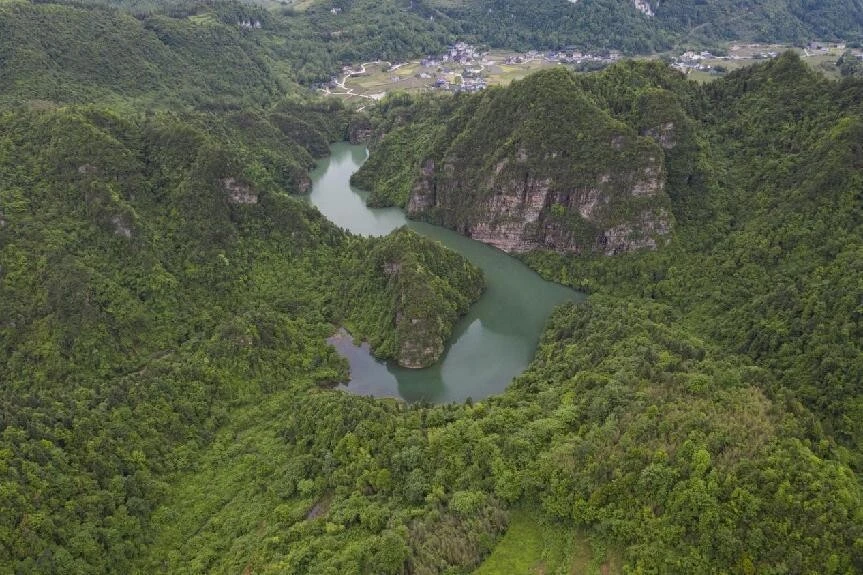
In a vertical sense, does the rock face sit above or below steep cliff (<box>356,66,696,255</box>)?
below

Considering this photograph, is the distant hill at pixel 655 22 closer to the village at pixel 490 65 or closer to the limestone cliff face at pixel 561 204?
the village at pixel 490 65

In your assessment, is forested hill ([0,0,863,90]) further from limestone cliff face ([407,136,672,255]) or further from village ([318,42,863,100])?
limestone cliff face ([407,136,672,255])

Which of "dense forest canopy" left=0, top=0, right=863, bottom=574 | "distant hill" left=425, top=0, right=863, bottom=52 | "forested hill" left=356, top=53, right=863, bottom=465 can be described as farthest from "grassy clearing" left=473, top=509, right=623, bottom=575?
"distant hill" left=425, top=0, right=863, bottom=52

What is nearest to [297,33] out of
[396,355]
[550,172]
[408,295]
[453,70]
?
[453,70]

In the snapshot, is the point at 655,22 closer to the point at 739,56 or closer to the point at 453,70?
the point at 739,56

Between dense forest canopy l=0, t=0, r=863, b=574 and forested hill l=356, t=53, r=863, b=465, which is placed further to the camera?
forested hill l=356, t=53, r=863, b=465
